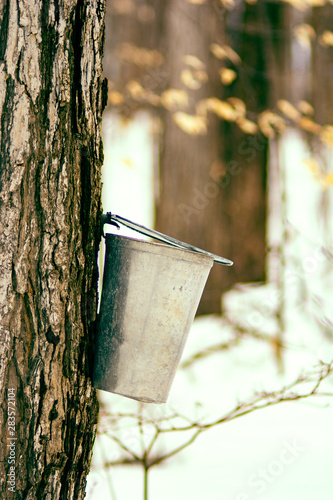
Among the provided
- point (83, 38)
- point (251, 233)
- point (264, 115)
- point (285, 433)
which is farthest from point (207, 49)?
point (83, 38)

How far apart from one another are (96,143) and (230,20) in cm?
534

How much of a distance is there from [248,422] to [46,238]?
10.9 feet

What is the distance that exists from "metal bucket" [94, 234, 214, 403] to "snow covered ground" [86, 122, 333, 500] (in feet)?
1.77

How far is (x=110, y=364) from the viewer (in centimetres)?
165

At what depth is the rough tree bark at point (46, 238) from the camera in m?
1.48

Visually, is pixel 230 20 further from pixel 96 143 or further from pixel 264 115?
pixel 96 143
